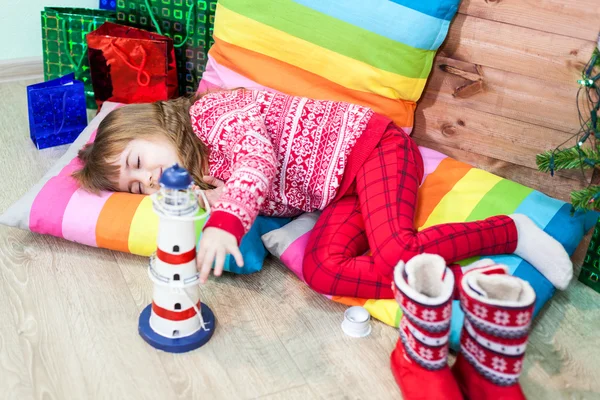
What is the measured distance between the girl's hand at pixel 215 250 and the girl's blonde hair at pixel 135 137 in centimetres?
34

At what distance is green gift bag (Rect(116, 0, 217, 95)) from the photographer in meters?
1.99

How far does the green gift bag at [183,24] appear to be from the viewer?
199cm

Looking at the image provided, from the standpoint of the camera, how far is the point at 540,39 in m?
1.59

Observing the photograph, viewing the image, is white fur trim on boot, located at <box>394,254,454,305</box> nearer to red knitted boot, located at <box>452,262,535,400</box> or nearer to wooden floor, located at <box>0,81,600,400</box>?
red knitted boot, located at <box>452,262,535,400</box>

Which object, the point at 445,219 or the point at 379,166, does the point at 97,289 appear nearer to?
the point at 379,166

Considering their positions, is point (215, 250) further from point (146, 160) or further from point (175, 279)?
point (146, 160)

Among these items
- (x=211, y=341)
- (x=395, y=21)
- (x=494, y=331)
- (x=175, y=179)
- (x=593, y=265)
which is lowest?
(x=211, y=341)

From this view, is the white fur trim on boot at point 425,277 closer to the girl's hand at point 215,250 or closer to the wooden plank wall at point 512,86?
the girl's hand at point 215,250

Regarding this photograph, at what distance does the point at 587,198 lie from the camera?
1414mm

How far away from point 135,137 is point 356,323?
62 centimetres

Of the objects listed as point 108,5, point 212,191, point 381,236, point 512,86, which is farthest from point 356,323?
point 108,5

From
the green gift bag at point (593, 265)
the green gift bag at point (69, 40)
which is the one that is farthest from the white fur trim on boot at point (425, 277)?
the green gift bag at point (69, 40)

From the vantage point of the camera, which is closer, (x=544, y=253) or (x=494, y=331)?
(x=494, y=331)

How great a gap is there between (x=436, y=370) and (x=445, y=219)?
0.49 meters
